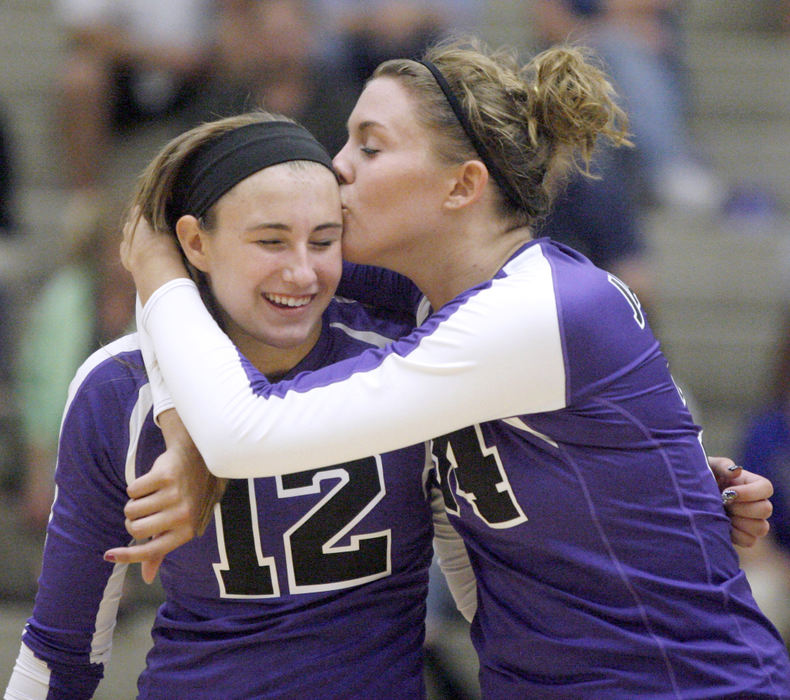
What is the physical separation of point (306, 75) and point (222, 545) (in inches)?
101

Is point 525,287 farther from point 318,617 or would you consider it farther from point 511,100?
point 318,617

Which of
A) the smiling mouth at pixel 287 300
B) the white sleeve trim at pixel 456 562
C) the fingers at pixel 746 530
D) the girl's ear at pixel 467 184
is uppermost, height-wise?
the girl's ear at pixel 467 184

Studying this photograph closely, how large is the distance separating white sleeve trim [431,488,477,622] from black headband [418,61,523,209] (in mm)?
631

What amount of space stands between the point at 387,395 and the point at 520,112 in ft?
2.12

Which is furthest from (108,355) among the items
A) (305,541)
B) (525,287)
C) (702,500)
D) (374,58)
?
(374,58)

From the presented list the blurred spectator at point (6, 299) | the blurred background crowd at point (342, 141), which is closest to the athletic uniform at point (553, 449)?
the blurred background crowd at point (342, 141)

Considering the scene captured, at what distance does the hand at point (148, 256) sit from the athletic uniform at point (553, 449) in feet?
0.18

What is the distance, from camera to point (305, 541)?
2.10 metres

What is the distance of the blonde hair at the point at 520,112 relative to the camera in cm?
213

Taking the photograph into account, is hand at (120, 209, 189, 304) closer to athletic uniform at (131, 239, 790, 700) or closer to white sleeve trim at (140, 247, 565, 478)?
athletic uniform at (131, 239, 790, 700)

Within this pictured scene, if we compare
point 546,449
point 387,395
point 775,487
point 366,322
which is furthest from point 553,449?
point 775,487

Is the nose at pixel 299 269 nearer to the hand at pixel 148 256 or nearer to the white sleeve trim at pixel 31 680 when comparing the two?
the hand at pixel 148 256

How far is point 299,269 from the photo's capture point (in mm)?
2072

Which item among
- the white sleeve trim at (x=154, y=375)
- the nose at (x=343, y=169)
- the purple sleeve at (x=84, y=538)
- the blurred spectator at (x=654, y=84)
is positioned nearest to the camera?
the white sleeve trim at (x=154, y=375)
